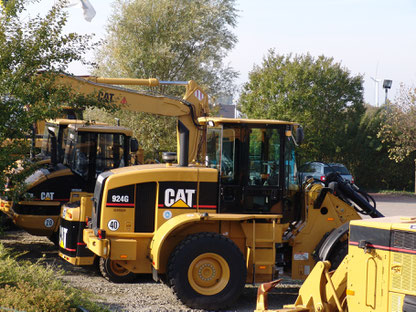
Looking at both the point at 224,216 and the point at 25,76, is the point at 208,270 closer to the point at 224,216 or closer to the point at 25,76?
the point at 224,216

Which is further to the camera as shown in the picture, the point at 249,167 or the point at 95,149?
the point at 95,149

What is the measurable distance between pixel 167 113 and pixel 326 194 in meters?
5.89

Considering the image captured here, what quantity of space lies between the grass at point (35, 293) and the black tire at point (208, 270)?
4.00ft

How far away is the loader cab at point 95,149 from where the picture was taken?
1213cm

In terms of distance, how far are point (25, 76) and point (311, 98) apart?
22.1m

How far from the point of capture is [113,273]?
962 cm

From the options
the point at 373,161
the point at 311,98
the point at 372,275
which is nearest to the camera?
the point at 372,275

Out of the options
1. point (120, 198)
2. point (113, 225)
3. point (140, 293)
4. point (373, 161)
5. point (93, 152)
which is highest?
point (373, 161)

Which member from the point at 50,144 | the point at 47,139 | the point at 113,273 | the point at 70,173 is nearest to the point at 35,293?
the point at 113,273

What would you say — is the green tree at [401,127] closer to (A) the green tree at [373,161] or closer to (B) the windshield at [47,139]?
(A) the green tree at [373,161]

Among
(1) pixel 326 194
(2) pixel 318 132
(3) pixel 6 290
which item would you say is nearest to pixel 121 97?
(1) pixel 326 194

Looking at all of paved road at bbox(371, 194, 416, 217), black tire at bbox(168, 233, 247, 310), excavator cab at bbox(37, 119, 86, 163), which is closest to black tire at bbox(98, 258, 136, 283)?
black tire at bbox(168, 233, 247, 310)

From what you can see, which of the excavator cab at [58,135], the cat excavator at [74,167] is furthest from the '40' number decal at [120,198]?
the excavator cab at [58,135]

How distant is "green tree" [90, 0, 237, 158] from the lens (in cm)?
2648
